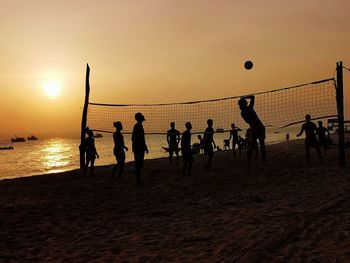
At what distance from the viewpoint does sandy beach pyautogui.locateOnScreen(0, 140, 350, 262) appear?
4641 mm

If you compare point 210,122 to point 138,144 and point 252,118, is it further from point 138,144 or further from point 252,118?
point 138,144

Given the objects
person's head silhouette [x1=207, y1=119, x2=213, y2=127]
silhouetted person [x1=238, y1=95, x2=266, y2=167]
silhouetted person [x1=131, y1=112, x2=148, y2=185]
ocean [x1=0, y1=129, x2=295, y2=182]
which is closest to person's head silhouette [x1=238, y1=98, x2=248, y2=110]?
silhouetted person [x1=238, y1=95, x2=266, y2=167]

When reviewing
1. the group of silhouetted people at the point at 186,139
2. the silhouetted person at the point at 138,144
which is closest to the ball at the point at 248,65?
the group of silhouetted people at the point at 186,139

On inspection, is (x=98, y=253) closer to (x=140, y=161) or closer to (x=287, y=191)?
(x=287, y=191)

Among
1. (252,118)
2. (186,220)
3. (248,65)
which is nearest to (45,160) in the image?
(248,65)

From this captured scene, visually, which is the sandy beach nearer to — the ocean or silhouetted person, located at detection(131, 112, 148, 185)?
silhouetted person, located at detection(131, 112, 148, 185)

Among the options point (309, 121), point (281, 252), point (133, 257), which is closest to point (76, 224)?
point (133, 257)

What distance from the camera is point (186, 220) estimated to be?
6.35 meters

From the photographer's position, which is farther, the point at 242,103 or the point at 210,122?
the point at 210,122

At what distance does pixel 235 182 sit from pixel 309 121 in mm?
4328

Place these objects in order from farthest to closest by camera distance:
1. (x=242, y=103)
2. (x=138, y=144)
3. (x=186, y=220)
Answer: (x=242, y=103)
(x=138, y=144)
(x=186, y=220)

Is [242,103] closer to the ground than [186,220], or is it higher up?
higher up

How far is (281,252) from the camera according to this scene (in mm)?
4371

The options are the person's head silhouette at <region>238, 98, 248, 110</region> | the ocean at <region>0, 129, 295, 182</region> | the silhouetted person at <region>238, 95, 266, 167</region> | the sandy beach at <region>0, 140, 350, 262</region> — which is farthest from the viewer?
the ocean at <region>0, 129, 295, 182</region>
